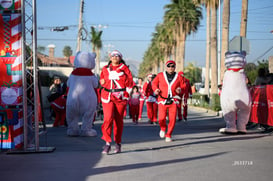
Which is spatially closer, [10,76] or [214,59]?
[10,76]

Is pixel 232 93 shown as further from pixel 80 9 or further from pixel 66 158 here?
pixel 80 9

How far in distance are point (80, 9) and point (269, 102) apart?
82.2 feet

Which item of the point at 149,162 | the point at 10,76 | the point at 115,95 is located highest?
the point at 10,76

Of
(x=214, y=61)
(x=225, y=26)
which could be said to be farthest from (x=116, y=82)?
(x=214, y=61)

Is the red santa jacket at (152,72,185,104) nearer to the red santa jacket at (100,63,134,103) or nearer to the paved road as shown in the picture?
the paved road

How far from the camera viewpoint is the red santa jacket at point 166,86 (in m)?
10.4

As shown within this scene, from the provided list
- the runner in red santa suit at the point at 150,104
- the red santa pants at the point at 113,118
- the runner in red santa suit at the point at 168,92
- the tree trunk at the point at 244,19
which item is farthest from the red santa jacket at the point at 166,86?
the tree trunk at the point at 244,19

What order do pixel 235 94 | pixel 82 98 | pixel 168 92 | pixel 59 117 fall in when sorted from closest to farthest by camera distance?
pixel 168 92 → pixel 235 94 → pixel 82 98 → pixel 59 117

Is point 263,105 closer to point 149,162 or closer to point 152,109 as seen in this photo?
point 152,109

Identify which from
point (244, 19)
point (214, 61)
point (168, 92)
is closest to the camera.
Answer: point (168, 92)

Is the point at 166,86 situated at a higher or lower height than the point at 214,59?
lower

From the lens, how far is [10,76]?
7.86 metres

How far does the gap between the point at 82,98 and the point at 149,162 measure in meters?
4.85

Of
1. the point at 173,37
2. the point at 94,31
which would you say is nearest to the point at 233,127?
the point at 173,37
